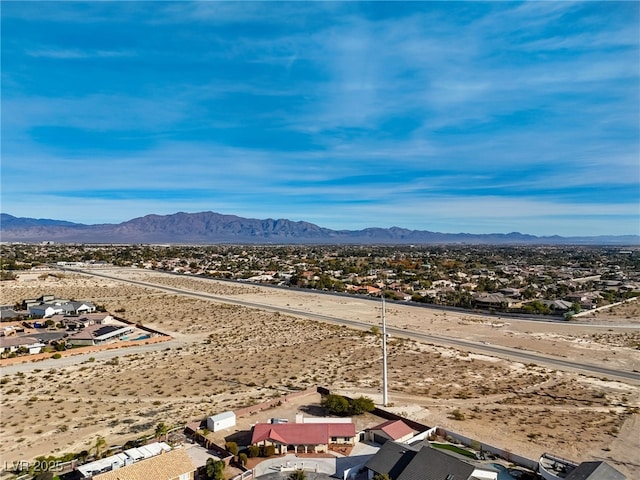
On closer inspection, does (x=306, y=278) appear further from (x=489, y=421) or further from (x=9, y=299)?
(x=489, y=421)

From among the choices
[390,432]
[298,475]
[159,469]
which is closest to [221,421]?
[159,469]

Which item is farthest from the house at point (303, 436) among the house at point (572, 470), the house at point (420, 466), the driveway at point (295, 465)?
the house at point (572, 470)

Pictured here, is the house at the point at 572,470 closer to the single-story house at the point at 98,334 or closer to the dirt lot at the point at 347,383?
the dirt lot at the point at 347,383

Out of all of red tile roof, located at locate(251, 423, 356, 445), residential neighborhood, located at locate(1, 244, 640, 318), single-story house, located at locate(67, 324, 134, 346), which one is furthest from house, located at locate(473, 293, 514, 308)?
red tile roof, located at locate(251, 423, 356, 445)

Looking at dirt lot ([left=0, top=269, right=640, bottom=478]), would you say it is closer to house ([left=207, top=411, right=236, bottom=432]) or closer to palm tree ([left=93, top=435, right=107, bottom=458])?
palm tree ([left=93, top=435, right=107, bottom=458])

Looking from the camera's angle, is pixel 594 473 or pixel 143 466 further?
pixel 143 466

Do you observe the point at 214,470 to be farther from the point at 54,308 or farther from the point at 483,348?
the point at 54,308
